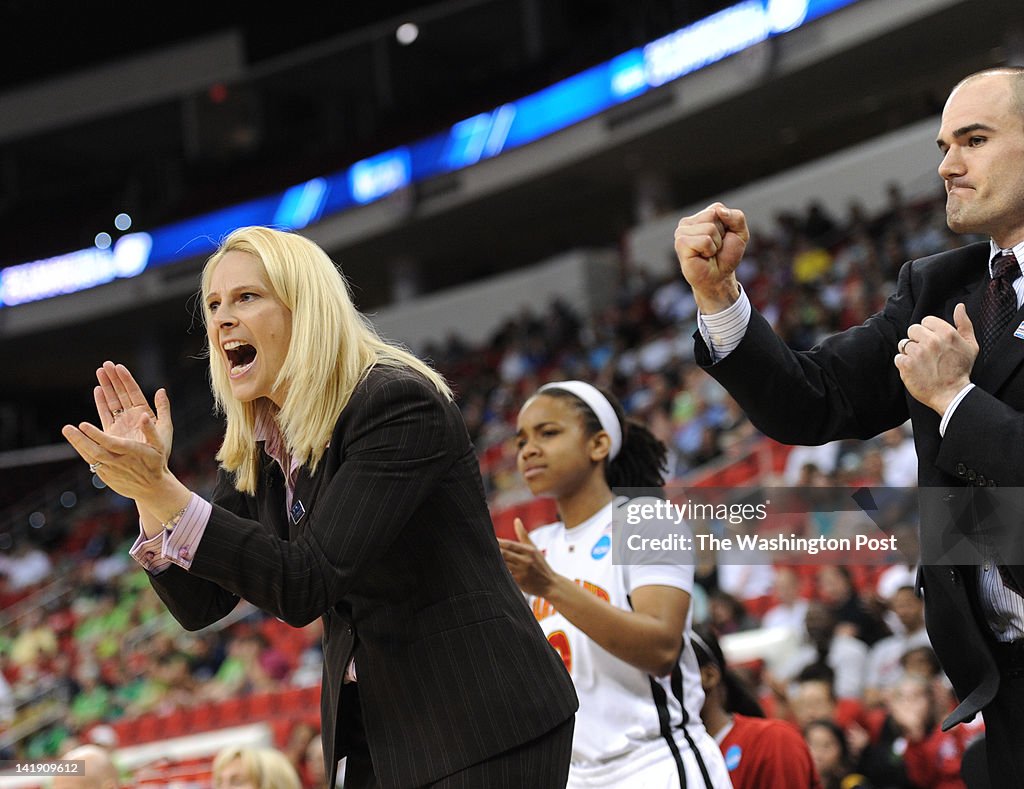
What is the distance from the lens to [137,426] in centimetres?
180

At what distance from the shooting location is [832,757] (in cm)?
428

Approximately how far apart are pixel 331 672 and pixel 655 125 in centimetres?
1277

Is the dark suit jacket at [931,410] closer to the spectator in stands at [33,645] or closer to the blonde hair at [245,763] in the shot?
the blonde hair at [245,763]

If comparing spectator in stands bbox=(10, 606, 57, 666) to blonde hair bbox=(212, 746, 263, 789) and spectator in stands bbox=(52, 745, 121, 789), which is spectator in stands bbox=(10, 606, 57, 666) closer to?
blonde hair bbox=(212, 746, 263, 789)

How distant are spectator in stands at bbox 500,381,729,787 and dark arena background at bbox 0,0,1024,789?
1.72 meters

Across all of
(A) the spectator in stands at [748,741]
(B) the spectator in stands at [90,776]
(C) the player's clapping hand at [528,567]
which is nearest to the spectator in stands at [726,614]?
(A) the spectator in stands at [748,741]

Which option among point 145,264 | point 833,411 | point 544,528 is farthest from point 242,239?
point 145,264

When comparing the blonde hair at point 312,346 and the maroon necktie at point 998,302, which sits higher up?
the blonde hair at point 312,346

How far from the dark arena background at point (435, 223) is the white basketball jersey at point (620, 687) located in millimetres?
1706

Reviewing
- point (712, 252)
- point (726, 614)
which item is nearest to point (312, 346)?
point (712, 252)

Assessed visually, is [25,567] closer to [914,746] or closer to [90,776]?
[90,776]

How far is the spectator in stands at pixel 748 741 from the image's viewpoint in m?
3.18

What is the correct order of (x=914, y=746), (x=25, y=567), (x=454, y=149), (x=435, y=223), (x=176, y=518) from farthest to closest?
(x=435, y=223)
(x=454, y=149)
(x=25, y=567)
(x=914, y=746)
(x=176, y=518)

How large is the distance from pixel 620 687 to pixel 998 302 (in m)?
1.28
